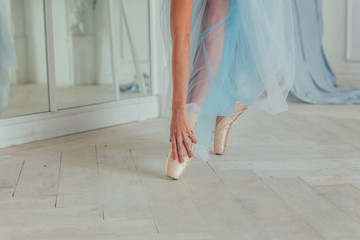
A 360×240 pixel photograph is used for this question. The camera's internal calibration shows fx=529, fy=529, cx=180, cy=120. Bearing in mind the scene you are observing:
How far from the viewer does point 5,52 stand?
1948 millimetres

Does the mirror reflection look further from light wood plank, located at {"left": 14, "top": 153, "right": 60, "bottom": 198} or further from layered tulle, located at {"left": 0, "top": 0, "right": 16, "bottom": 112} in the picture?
light wood plank, located at {"left": 14, "top": 153, "right": 60, "bottom": 198}

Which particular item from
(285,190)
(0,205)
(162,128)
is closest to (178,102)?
(285,190)

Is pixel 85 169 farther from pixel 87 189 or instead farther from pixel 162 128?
pixel 162 128

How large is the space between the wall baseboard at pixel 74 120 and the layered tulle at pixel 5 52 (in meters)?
0.10

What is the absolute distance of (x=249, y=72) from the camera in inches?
66.1

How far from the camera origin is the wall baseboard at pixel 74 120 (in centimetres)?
192

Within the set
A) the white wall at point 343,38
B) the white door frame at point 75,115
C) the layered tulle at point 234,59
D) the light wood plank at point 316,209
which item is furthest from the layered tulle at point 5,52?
the white wall at point 343,38

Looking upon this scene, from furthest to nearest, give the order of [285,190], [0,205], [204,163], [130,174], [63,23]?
[63,23] < [204,163] < [130,174] < [285,190] < [0,205]

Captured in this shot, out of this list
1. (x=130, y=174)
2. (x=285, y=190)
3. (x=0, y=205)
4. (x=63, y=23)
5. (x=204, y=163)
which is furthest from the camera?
(x=63, y=23)

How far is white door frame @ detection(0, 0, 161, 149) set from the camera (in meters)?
1.94

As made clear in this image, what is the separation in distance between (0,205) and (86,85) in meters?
1.02

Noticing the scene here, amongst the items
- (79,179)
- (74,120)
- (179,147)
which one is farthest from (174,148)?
(74,120)

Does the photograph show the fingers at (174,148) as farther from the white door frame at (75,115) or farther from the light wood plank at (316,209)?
the white door frame at (75,115)

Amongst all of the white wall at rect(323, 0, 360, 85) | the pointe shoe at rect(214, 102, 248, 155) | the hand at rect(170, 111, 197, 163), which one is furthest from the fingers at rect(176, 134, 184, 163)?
the white wall at rect(323, 0, 360, 85)
